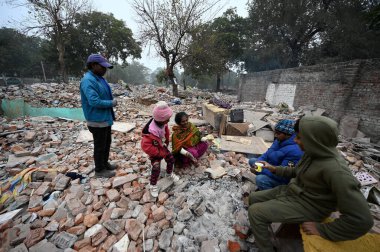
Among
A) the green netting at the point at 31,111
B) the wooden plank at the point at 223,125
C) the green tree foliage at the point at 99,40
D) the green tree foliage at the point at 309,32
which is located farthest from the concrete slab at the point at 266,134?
the green tree foliage at the point at 99,40

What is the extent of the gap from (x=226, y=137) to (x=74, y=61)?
24.5 meters

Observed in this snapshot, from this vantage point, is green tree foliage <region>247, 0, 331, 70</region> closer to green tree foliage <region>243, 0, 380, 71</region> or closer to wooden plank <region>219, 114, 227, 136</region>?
green tree foliage <region>243, 0, 380, 71</region>

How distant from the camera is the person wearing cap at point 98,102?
2273mm

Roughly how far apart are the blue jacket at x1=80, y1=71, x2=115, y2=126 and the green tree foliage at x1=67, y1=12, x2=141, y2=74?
20332 mm

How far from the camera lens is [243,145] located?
13.3ft

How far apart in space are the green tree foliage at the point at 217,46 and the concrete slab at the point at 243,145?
802 centimetres

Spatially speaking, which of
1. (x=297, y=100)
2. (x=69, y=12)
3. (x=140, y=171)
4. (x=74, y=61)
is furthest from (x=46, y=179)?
(x=74, y=61)

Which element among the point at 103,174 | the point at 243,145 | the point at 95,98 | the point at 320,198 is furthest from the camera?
the point at 243,145

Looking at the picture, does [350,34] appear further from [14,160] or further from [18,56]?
[18,56]

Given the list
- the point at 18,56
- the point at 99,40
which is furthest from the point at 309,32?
the point at 18,56

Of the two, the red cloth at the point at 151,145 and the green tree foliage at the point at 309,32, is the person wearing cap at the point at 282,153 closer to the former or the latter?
the red cloth at the point at 151,145

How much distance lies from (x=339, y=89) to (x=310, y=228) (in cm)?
689

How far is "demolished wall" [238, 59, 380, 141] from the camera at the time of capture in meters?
5.12

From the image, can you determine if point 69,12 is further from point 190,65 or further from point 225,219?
point 225,219
